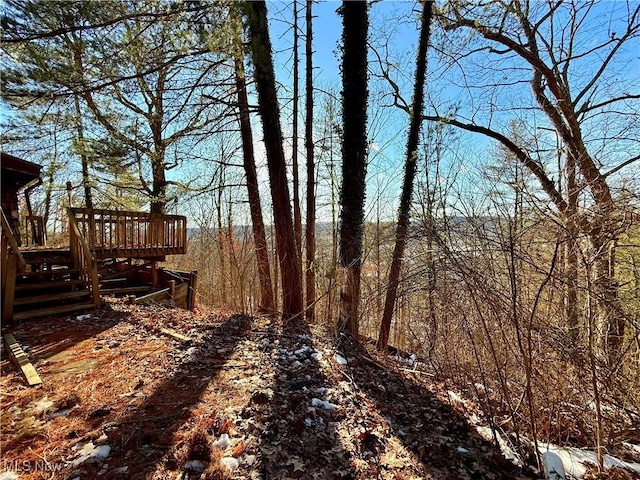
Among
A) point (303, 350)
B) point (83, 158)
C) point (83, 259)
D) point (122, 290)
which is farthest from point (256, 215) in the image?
point (83, 158)

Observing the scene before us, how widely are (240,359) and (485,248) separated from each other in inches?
95.0

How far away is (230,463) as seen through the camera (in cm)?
164

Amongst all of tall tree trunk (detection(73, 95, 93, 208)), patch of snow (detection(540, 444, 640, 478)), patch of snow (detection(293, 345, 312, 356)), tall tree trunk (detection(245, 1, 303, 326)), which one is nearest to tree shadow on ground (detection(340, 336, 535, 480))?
patch of snow (detection(540, 444, 640, 478))

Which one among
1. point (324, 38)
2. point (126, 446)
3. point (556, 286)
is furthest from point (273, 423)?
point (324, 38)

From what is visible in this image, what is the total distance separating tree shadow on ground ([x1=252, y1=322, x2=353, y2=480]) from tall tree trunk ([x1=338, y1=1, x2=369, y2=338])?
846 mm

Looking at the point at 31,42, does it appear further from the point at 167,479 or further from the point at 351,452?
the point at 351,452

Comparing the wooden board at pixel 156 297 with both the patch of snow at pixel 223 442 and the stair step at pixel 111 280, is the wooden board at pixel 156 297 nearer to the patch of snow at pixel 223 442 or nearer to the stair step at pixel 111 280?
the stair step at pixel 111 280

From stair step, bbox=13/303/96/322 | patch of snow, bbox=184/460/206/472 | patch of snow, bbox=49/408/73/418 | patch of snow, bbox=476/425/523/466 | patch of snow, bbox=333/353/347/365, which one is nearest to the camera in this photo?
patch of snow, bbox=184/460/206/472

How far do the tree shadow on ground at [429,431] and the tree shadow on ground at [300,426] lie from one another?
266mm

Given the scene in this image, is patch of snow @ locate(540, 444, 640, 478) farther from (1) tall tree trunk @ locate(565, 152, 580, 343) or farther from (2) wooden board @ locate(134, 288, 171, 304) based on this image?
(2) wooden board @ locate(134, 288, 171, 304)

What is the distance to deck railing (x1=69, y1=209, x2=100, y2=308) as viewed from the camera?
486cm


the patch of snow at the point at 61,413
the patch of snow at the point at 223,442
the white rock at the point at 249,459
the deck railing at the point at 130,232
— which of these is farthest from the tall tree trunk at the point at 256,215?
the white rock at the point at 249,459

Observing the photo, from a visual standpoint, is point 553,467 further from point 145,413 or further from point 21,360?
point 21,360

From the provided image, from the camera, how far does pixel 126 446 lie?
173 centimetres
